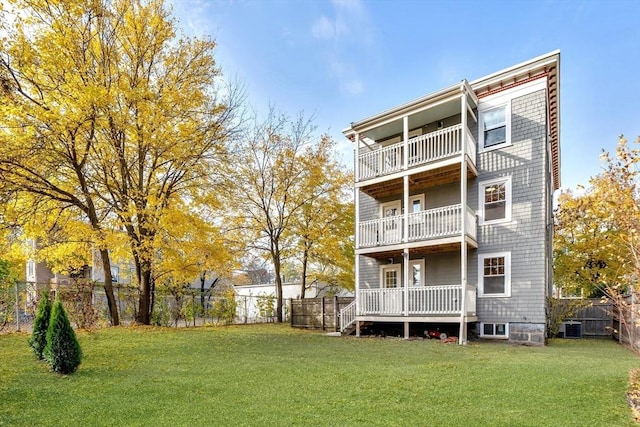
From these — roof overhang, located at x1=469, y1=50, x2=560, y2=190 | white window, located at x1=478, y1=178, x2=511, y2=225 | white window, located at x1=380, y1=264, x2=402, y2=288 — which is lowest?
white window, located at x1=380, y1=264, x2=402, y2=288

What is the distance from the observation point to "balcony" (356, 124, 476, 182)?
41.3 ft

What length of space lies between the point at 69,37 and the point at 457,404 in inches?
546

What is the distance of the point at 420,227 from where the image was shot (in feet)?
42.5

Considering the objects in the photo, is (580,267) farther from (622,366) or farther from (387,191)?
(622,366)

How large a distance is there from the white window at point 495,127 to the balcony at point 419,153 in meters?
0.46

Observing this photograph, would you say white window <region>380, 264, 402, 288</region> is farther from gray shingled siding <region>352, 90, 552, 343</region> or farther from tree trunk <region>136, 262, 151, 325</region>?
tree trunk <region>136, 262, 151, 325</region>

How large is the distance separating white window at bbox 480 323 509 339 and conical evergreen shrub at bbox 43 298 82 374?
11.5 meters

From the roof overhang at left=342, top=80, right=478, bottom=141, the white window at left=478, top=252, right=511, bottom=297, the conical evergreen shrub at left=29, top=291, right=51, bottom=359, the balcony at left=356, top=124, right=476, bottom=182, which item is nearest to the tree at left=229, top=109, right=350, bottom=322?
the balcony at left=356, top=124, right=476, bottom=182

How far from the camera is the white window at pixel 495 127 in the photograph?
12836mm

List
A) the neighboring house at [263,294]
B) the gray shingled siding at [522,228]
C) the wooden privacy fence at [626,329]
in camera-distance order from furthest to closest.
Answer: the neighboring house at [263,294], the gray shingled siding at [522,228], the wooden privacy fence at [626,329]

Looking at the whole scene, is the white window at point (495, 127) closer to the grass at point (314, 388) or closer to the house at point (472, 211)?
the house at point (472, 211)

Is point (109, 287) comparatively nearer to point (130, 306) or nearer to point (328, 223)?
point (130, 306)

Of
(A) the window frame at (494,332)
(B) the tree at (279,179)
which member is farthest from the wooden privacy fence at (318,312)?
(A) the window frame at (494,332)

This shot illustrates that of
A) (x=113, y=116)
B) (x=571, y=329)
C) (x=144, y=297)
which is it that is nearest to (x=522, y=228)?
(x=571, y=329)
